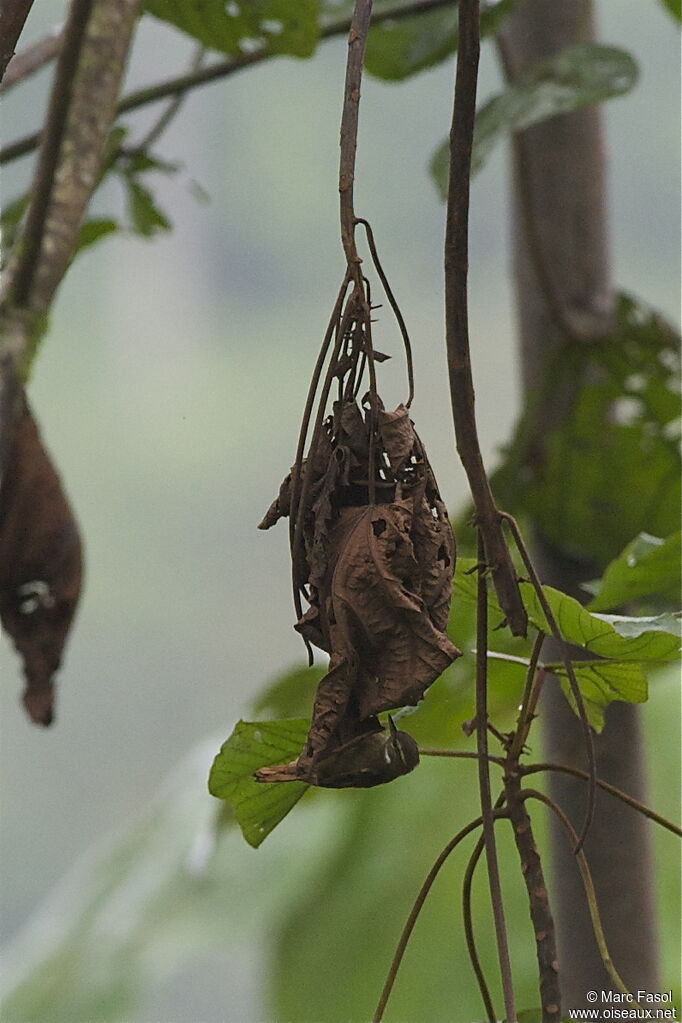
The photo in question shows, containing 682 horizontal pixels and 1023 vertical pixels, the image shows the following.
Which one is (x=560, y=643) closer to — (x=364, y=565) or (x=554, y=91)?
(x=364, y=565)

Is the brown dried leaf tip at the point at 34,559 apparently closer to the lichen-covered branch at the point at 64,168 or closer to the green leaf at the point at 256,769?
the lichen-covered branch at the point at 64,168

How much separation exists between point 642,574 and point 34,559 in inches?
12.0

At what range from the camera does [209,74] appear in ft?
2.35

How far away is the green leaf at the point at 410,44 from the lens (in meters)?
0.74

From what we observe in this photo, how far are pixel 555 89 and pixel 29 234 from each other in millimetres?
315

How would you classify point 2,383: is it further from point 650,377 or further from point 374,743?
point 650,377

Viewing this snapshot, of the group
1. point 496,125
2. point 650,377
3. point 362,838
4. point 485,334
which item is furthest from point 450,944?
point 485,334

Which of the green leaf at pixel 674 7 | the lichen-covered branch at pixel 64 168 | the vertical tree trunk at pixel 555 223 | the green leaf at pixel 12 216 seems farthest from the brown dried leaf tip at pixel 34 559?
the green leaf at pixel 674 7

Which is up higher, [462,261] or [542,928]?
[462,261]

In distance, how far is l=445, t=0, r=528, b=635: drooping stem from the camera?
0.27 m

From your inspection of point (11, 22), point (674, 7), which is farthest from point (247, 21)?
point (11, 22)

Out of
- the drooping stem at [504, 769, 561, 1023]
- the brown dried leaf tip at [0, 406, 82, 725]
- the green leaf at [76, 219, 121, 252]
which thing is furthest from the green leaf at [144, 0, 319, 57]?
the drooping stem at [504, 769, 561, 1023]

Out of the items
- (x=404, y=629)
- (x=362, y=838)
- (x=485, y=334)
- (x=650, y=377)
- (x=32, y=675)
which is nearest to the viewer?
(x=404, y=629)

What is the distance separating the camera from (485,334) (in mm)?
1472
